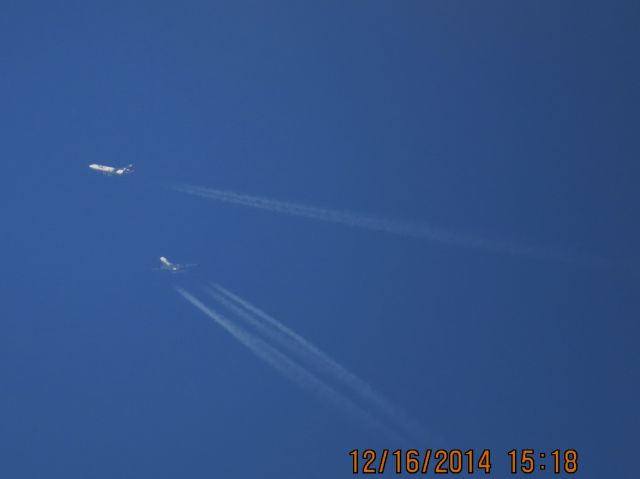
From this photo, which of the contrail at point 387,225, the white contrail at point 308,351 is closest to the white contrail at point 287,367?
the white contrail at point 308,351

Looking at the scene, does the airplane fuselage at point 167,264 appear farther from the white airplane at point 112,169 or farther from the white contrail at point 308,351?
the white airplane at point 112,169

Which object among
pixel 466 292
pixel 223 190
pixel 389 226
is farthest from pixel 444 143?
pixel 223 190

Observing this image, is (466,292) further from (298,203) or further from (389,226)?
(298,203)

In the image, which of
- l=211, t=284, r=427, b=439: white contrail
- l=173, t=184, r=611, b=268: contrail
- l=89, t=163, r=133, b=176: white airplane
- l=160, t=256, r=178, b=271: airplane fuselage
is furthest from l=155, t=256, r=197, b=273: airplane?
l=89, t=163, r=133, b=176: white airplane

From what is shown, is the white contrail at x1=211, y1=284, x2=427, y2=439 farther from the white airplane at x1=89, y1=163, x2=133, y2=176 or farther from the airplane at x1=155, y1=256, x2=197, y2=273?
the white airplane at x1=89, y1=163, x2=133, y2=176

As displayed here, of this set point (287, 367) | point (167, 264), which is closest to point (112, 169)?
point (167, 264)

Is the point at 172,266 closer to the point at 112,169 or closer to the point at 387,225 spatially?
the point at 112,169

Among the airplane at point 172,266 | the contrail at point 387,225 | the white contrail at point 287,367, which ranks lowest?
the white contrail at point 287,367
